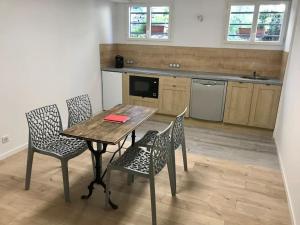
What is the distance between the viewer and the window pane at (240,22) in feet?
14.6


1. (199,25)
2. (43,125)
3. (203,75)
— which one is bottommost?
(43,125)

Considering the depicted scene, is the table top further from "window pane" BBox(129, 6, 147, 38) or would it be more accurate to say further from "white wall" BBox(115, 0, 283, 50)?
"window pane" BBox(129, 6, 147, 38)

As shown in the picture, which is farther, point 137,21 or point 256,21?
point 137,21

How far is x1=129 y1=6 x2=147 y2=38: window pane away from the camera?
17.1ft

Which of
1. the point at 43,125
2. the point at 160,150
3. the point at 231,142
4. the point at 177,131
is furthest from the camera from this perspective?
the point at 231,142

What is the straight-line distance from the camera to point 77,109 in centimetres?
302

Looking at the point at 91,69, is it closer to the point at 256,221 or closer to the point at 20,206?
the point at 20,206

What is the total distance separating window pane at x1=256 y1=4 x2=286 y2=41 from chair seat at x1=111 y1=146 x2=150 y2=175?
336cm

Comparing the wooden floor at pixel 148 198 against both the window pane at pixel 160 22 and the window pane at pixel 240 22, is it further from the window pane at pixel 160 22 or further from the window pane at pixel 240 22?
the window pane at pixel 160 22

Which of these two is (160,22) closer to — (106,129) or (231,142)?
(231,142)

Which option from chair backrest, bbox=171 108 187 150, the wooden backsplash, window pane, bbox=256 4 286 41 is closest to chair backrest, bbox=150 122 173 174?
chair backrest, bbox=171 108 187 150

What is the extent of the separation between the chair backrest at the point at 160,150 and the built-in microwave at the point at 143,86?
256 centimetres

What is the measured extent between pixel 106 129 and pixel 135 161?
1.37 feet

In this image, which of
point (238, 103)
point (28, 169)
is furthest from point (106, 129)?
point (238, 103)
